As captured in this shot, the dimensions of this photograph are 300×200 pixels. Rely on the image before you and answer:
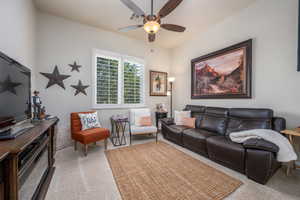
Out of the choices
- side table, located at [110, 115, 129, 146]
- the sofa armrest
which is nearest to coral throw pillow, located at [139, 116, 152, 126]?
side table, located at [110, 115, 129, 146]

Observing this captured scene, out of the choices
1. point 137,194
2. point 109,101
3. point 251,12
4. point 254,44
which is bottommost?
point 137,194

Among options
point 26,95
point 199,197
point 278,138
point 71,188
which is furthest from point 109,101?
point 278,138

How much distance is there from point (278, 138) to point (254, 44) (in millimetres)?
1920

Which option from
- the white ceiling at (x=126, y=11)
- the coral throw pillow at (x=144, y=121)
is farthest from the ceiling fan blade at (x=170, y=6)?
the coral throw pillow at (x=144, y=121)

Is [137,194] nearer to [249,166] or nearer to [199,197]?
[199,197]

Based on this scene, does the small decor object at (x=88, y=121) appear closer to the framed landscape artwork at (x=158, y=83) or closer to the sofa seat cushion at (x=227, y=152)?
the framed landscape artwork at (x=158, y=83)

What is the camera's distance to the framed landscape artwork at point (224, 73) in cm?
258

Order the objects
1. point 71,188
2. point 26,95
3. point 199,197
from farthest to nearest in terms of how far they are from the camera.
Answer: point 26,95
point 71,188
point 199,197

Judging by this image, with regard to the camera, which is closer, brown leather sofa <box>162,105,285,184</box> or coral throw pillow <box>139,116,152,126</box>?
brown leather sofa <box>162,105,285,184</box>

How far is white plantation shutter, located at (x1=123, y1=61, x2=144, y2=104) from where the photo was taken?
3.79 m

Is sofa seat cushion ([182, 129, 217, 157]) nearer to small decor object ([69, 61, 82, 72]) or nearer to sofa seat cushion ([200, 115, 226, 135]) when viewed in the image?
sofa seat cushion ([200, 115, 226, 135])

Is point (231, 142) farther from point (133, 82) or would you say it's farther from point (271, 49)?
point (133, 82)

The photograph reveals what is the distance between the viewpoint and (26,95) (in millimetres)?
1651

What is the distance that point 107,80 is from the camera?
3.49 meters
